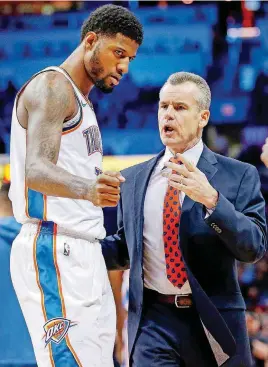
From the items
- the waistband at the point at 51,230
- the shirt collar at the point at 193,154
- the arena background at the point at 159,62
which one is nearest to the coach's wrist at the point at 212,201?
the shirt collar at the point at 193,154

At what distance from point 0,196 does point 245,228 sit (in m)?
1.54

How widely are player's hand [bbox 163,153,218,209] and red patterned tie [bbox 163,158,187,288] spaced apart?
30cm

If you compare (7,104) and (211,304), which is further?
(7,104)

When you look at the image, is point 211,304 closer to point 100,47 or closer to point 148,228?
point 148,228

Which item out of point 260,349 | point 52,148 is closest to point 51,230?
point 52,148

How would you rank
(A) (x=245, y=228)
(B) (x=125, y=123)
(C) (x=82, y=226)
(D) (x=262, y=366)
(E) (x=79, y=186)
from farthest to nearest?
(B) (x=125, y=123) < (D) (x=262, y=366) < (A) (x=245, y=228) < (C) (x=82, y=226) < (E) (x=79, y=186)

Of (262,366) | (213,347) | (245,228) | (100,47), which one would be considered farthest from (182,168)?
(262,366)

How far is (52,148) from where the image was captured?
99.5 inches

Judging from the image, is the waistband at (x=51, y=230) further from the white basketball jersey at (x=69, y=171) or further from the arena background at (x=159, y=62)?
the arena background at (x=159, y=62)

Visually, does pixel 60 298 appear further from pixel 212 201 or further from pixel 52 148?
pixel 212 201

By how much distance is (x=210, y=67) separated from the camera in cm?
1040

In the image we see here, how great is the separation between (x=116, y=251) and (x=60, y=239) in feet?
2.36

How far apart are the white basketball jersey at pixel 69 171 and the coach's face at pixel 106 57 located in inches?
5.8

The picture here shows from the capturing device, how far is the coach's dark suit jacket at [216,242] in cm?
301
